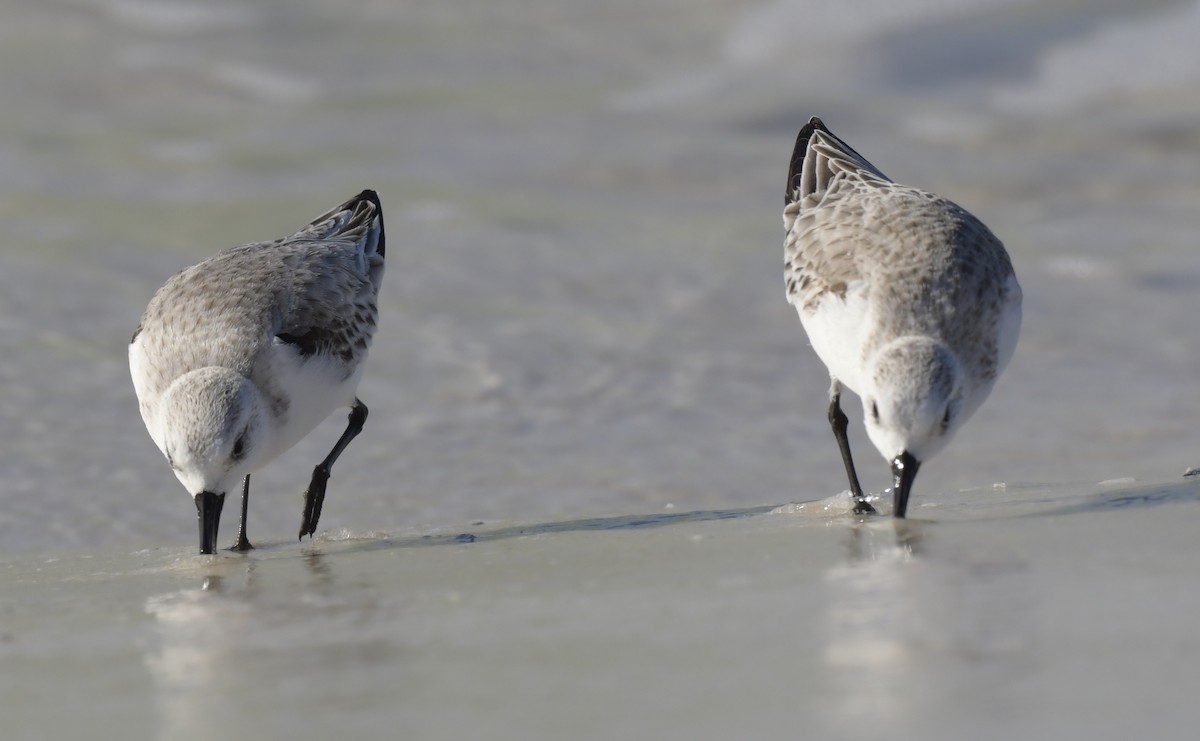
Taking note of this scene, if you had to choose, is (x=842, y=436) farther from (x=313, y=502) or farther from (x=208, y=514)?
(x=208, y=514)

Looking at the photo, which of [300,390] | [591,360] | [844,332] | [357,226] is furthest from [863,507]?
[591,360]

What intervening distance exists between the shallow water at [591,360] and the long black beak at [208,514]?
0.09 m

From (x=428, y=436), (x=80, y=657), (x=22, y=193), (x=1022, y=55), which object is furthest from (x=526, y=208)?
(x=80, y=657)

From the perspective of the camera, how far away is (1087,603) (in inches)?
151

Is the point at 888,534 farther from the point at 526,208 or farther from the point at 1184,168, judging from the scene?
the point at 1184,168

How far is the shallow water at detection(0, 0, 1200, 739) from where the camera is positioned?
12.0 feet

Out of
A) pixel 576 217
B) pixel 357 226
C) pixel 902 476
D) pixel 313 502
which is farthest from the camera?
pixel 576 217

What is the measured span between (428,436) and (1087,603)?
4700mm

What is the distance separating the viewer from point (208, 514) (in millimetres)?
5449

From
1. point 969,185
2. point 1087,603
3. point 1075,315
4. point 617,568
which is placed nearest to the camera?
point 1087,603

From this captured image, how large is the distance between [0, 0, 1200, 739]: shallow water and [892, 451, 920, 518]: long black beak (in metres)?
0.21

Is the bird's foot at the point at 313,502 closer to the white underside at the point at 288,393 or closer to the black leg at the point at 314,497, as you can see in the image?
the black leg at the point at 314,497

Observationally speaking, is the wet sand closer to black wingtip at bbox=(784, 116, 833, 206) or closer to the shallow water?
the shallow water

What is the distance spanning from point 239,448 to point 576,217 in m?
6.77
